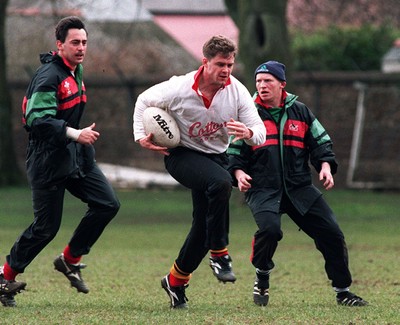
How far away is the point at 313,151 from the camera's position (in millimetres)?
8469

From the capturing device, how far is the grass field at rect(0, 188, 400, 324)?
25.7 feet

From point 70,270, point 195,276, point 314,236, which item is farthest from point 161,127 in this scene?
point 195,276

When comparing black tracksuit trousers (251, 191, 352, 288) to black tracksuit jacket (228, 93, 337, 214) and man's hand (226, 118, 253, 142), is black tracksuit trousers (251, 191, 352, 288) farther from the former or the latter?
man's hand (226, 118, 253, 142)

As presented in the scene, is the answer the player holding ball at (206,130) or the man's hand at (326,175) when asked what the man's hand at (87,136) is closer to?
the player holding ball at (206,130)

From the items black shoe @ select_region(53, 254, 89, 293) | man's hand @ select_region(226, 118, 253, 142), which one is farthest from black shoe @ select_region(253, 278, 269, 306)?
black shoe @ select_region(53, 254, 89, 293)

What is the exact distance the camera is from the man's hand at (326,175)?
8284 mm

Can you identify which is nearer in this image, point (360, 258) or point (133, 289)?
point (133, 289)

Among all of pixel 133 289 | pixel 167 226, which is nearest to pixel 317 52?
pixel 167 226

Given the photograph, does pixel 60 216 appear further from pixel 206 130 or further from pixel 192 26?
pixel 192 26

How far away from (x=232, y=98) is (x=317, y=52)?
25.2 metres

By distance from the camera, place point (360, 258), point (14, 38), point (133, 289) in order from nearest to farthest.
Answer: point (133, 289) < point (360, 258) < point (14, 38)

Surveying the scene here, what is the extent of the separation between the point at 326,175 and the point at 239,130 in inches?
33.0

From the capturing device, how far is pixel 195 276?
12.0 metres

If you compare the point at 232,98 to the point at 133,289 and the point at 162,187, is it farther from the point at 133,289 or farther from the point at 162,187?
the point at 162,187
